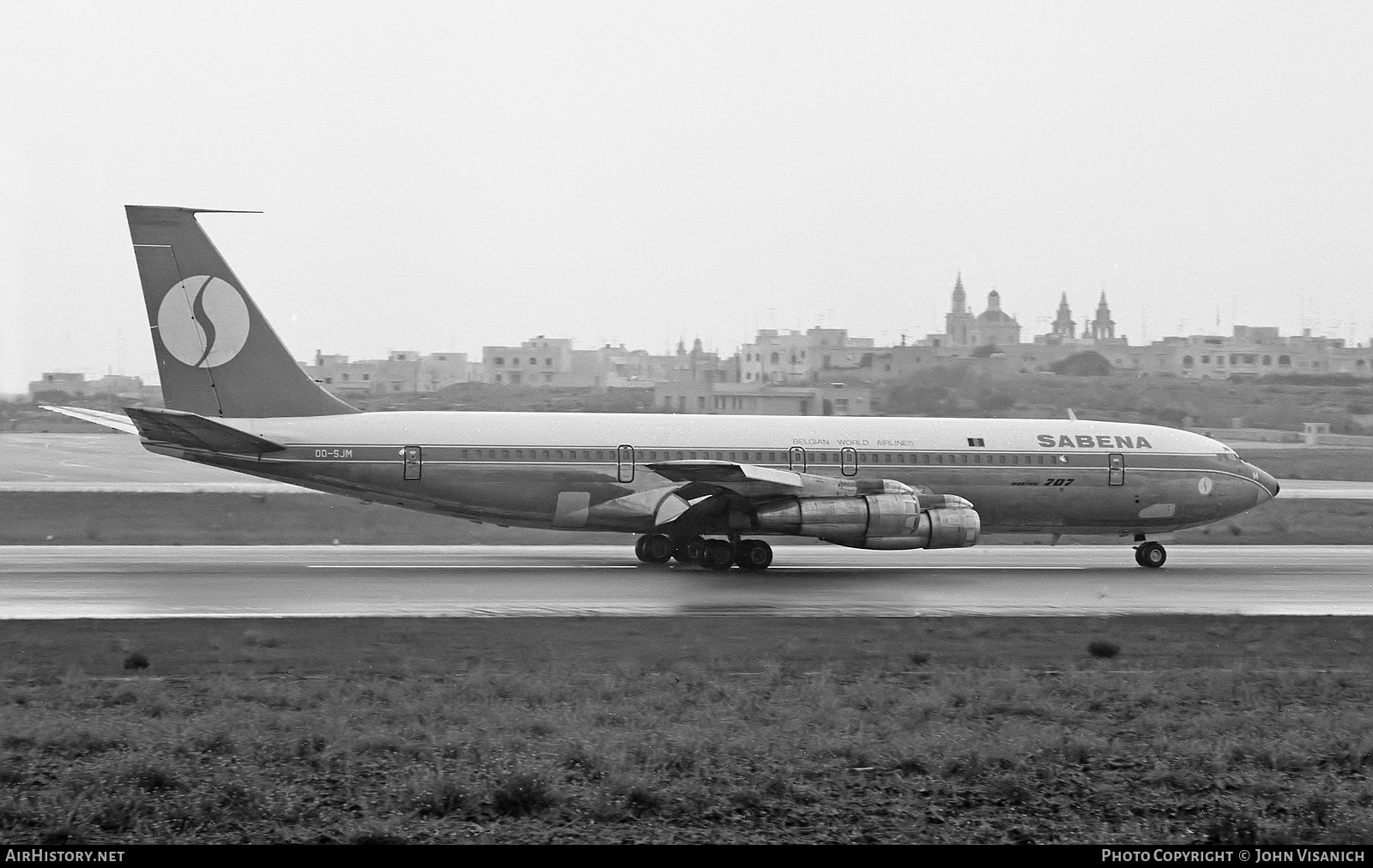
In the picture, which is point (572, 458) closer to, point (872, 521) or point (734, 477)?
point (734, 477)

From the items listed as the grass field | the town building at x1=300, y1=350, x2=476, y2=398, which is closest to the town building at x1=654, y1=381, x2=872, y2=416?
the town building at x1=300, y1=350, x2=476, y2=398

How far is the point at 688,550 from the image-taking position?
85.8 ft

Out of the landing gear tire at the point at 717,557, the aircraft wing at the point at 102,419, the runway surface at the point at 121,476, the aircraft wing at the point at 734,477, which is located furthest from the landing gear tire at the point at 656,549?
the runway surface at the point at 121,476

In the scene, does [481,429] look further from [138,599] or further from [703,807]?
[703,807]

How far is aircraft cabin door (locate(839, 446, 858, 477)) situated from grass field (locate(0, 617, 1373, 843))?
1140cm

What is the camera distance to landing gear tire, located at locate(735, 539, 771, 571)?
2520 centimetres

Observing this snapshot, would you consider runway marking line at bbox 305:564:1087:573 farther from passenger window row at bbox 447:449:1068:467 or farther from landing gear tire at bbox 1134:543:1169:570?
passenger window row at bbox 447:449:1068:467

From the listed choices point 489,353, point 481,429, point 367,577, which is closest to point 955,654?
point 367,577

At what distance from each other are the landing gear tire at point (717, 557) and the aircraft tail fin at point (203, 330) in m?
8.31

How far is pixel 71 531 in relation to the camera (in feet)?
102

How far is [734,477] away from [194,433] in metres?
10.2

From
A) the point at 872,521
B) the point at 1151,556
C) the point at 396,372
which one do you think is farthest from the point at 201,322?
the point at 396,372

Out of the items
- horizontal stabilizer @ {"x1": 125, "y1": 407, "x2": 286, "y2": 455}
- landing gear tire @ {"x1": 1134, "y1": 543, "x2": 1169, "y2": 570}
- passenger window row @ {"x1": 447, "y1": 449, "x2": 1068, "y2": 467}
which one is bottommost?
landing gear tire @ {"x1": 1134, "y1": 543, "x2": 1169, "y2": 570}

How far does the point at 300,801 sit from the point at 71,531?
25.9 meters
